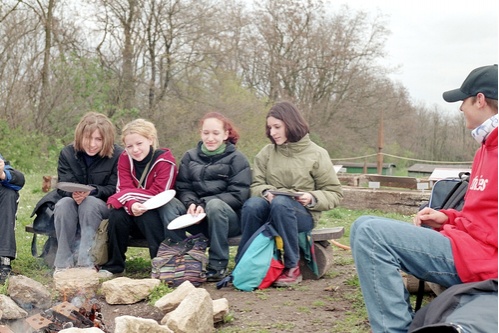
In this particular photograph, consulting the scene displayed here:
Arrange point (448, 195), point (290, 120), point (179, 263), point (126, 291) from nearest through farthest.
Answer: point (448, 195) < point (126, 291) < point (179, 263) < point (290, 120)

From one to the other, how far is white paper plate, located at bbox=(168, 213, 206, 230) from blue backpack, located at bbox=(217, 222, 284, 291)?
401 mm

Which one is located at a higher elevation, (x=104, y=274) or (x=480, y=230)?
(x=480, y=230)

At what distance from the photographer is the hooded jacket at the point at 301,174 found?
4.79m

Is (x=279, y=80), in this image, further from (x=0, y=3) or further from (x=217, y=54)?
(x=0, y=3)

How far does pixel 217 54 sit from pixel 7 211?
14.8 metres

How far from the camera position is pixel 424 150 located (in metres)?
34.0

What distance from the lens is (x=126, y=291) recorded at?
4.14 metres

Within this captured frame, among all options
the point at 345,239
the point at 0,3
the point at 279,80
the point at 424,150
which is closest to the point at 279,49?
the point at 279,80

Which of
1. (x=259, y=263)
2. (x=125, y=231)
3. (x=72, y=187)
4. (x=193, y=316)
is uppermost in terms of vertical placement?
(x=72, y=187)

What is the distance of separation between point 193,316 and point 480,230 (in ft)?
4.98

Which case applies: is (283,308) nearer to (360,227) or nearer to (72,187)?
(360,227)

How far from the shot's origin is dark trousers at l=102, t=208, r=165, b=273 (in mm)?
4809

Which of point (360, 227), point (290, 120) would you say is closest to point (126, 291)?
point (290, 120)

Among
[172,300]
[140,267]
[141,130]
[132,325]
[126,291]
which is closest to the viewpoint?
[132,325]
